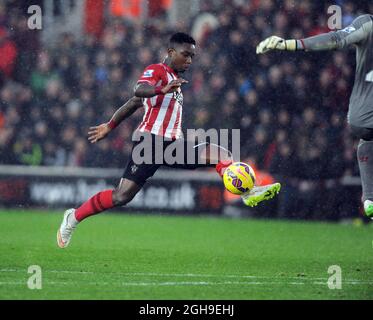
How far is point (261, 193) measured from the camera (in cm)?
839

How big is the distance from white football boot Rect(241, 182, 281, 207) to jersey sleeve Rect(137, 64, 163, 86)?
1449 mm

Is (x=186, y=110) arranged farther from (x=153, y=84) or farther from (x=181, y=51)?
(x=153, y=84)

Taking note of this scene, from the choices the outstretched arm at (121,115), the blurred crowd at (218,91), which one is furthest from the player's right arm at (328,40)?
the blurred crowd at (218,91)

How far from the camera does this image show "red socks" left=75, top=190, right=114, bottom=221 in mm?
8734

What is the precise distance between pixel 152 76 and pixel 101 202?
144 centimetres

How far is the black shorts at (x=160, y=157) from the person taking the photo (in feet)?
28.1

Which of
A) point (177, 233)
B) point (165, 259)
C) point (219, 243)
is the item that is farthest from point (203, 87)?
point (165, 259)

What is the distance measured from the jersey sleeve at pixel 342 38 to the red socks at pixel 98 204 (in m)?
2.82

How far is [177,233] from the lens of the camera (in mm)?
12680

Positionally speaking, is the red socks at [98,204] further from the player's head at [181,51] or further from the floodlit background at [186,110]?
the floodlit background at [186,110]

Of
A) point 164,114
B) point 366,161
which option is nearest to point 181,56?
point 164,114

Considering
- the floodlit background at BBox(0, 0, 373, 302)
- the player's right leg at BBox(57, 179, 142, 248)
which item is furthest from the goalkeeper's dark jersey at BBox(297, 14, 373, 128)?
the floodlit background at BBox(0, 0, 373, 302)

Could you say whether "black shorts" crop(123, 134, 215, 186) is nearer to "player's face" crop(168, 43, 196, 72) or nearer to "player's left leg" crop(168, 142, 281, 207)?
"player's left leg" crop(168, 142, 281, 207)

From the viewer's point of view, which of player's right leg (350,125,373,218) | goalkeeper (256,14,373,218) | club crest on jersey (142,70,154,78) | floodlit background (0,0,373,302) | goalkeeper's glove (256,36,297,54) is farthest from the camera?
floodlit background (0,0,373,302)
